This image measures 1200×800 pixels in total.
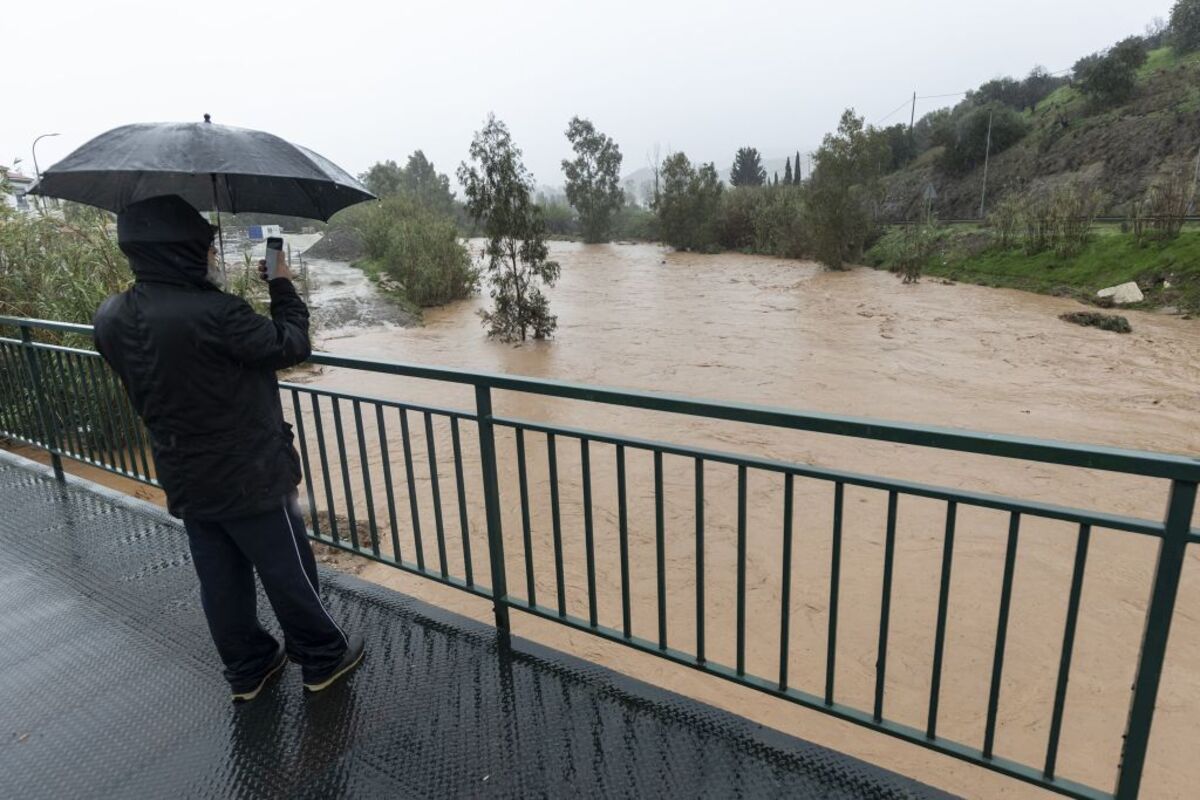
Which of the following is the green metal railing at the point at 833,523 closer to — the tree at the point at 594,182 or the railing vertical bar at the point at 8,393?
the railing vertical bar at the point at 8,393

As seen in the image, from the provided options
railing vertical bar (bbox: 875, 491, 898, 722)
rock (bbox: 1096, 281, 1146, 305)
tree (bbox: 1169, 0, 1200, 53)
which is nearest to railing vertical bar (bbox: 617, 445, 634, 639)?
railing vertical bar (bbox: 875, 491, 898, 722)

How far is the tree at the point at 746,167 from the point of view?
6450 cm

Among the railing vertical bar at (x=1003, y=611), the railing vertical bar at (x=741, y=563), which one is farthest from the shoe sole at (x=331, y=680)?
the railing vertical bar at (x=1003, y=611)

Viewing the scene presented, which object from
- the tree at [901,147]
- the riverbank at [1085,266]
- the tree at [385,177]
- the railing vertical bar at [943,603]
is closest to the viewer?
the railing vertical bar at [943,603]

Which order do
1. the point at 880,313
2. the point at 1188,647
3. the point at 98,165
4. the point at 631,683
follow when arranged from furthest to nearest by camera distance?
the point at 880,313 → the point at 1188,647 → the point at 631,683 → the point at 98,165

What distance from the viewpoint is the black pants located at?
236 centimetres

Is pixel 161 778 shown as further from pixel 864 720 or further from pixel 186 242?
pixel 864 720

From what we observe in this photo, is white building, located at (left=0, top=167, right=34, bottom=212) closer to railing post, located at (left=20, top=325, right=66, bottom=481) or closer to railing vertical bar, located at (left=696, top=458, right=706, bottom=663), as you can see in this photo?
railing post, located at (left=20, top=325, right=66, bottom=481)

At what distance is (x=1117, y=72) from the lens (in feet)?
120

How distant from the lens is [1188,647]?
5.27 metres

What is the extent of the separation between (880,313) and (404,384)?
1317 centimetres

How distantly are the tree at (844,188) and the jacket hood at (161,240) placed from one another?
2894 centimetres

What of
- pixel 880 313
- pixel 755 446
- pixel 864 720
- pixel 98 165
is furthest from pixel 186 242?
pixel 880 313

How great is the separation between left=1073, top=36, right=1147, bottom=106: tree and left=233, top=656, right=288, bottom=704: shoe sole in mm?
47061
